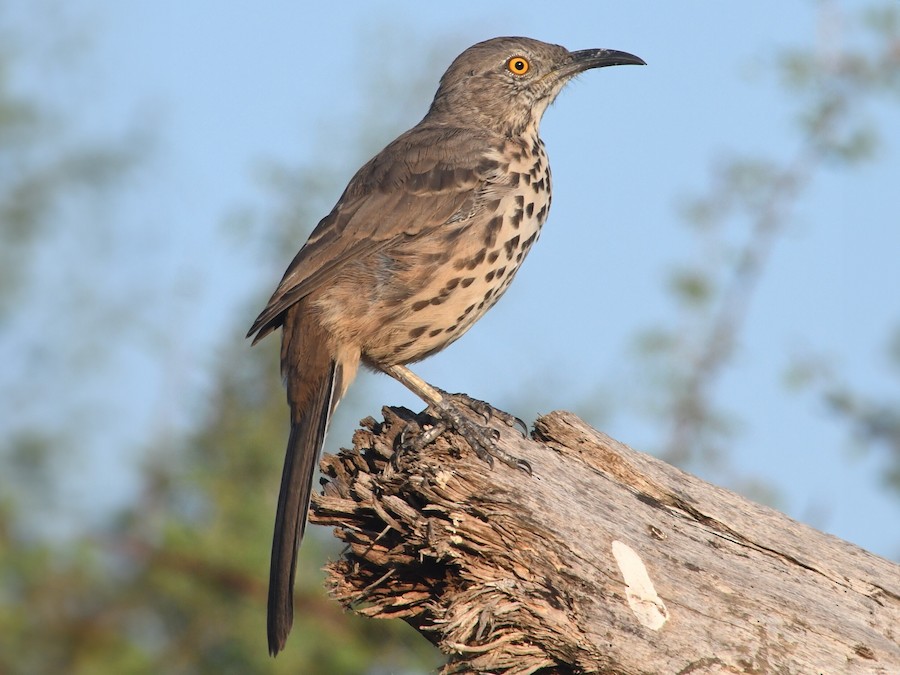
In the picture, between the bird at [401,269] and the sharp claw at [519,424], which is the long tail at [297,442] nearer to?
the bird at [401,269]

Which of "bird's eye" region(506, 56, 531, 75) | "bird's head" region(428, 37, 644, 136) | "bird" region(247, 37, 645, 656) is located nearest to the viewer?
"bird" region(247, 37, 645, 656)

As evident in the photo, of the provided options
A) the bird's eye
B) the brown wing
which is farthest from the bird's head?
the brown wing

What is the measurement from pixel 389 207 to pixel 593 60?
62.2 inches

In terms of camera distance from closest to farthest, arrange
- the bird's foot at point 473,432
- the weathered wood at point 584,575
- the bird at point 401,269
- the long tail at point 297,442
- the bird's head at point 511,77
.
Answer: the weathered wood at point 584,575 → the bird's foot at point 473,432 → the long tail at point 297,442 → the bird at point 401,269 → the bird's head at point 511,77

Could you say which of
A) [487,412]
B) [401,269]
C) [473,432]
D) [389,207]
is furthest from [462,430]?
[389,207]

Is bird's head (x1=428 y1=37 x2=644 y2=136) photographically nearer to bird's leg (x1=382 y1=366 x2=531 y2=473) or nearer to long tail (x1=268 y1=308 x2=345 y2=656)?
long tail (x1=268 y1=308 x2=345 y2=656)

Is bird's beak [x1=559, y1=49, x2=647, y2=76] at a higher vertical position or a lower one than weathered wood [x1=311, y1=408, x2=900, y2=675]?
higher

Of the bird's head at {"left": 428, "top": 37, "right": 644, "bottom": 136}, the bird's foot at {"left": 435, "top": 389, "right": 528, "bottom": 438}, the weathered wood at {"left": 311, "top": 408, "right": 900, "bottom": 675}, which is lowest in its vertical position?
the weathered wood at {"left": 311, "top": 408, "right": 900, "bottom": 675}

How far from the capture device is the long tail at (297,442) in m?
4.35

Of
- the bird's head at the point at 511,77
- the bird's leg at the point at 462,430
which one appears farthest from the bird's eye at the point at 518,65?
the bird's leg at the point at 462,430

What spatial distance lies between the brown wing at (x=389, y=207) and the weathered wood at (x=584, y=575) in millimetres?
1226

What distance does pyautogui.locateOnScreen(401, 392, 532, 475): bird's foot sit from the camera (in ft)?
12.9

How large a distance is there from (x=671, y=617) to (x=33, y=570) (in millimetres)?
4909

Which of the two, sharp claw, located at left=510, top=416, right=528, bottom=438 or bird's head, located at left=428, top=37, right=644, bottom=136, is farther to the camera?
bird's head, located at left=428, top=37, right=644, bottom=136
